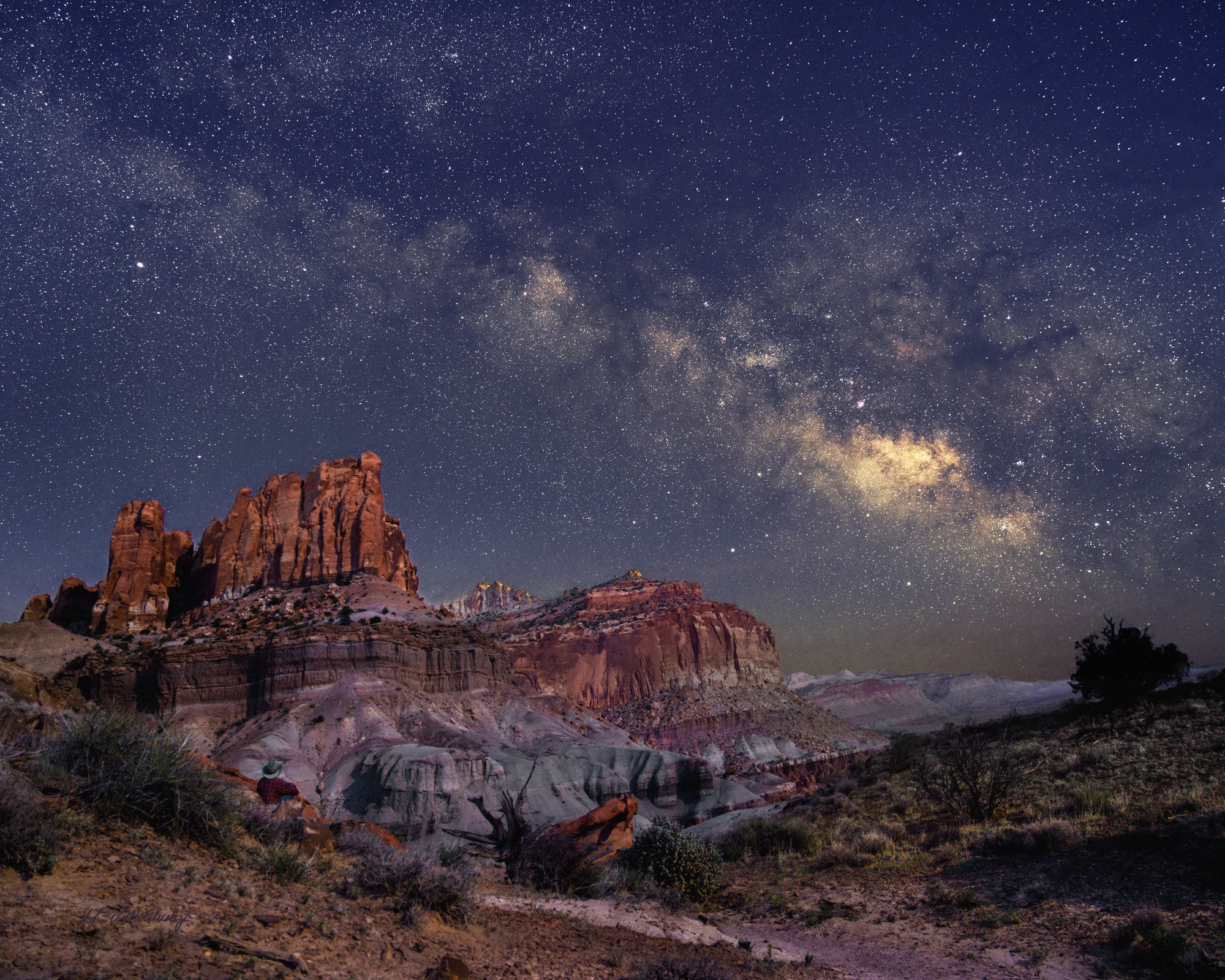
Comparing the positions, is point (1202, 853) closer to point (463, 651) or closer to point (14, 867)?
point (14, 867)

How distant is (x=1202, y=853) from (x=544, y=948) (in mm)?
12609

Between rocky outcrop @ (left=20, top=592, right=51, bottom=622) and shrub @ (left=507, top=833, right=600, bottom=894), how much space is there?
368 ft

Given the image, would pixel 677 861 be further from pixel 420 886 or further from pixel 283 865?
pixel 283 865

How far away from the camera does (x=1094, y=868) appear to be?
1239 centimetres

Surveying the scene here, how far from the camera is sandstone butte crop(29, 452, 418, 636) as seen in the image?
88.2 metres

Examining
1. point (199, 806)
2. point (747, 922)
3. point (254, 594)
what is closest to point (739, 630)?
point (254, 594)

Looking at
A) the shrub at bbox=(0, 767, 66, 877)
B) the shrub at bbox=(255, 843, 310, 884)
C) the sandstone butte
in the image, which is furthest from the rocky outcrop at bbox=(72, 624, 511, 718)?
the shrub at bbox=(0, 767, 66, 877)

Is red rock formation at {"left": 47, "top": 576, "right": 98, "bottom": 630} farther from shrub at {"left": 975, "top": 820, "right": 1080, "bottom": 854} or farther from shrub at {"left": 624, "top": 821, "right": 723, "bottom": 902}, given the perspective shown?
shrub at {"left": 975, "top": 820, "right": 1080, "bottom": 854}

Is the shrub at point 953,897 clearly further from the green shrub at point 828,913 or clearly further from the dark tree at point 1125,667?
the dark tree at point 1125,667

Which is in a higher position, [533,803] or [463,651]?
[463,651]

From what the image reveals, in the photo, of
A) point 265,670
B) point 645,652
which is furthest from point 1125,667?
point 645,652

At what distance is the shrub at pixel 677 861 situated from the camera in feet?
52.5

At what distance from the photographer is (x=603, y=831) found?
665 inches

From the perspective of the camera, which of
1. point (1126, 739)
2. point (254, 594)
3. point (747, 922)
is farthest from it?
point (254, 594)
